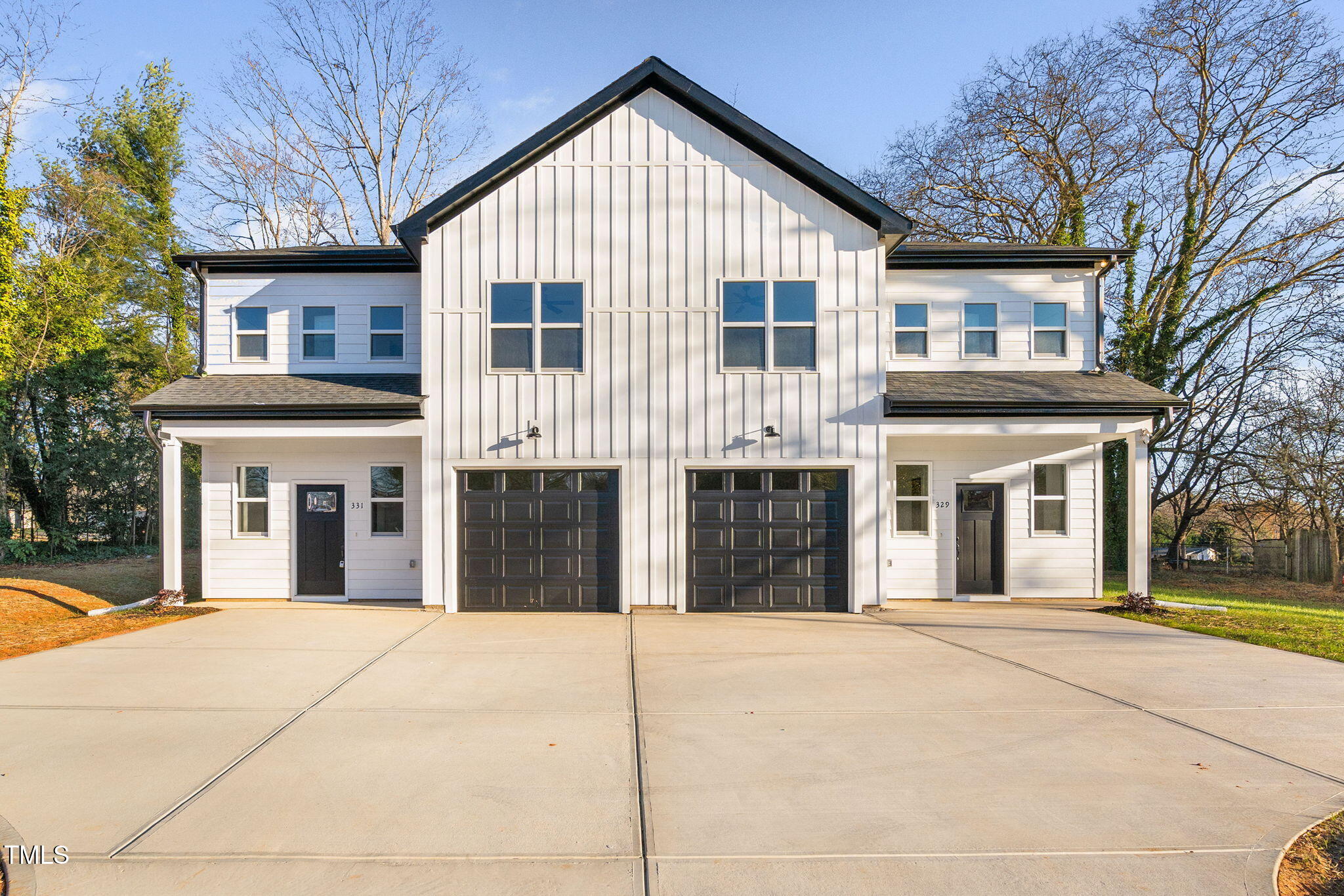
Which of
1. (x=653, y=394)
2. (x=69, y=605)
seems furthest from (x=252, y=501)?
(x=653, y=394)

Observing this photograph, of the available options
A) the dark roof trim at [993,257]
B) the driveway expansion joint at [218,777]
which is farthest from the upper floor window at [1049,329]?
the driveway expansion joint at [218,777]

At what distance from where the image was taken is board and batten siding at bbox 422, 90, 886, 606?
10.8m

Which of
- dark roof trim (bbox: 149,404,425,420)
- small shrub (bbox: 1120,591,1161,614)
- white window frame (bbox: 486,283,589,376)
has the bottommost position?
small shrub (bbox: 1120,591,1161,614)

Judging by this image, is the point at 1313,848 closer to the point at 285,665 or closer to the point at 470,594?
the point at 285,665

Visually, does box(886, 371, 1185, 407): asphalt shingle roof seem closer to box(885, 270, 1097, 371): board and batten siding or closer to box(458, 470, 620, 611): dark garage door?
box(885, 270, 1097, 371): board and batten siding

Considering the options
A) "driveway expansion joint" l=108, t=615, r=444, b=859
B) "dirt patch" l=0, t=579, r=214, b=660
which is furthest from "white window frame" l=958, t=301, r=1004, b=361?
"dirt patch" l=0, t=579, r=214, b=660

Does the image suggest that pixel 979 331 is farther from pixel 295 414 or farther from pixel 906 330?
pixel 295 414

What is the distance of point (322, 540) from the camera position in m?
11.9

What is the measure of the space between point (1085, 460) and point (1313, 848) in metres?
9.60

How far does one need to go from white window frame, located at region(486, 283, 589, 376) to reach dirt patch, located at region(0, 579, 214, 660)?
5.87 metres

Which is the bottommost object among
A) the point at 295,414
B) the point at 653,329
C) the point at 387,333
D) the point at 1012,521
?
the point at 1012,521

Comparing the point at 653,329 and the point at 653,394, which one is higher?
the point at 653,329

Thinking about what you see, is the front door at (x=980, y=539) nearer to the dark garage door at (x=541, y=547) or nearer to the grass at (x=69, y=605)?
the dark garage door at (x=541, y=547)

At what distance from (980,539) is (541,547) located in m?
7.61
